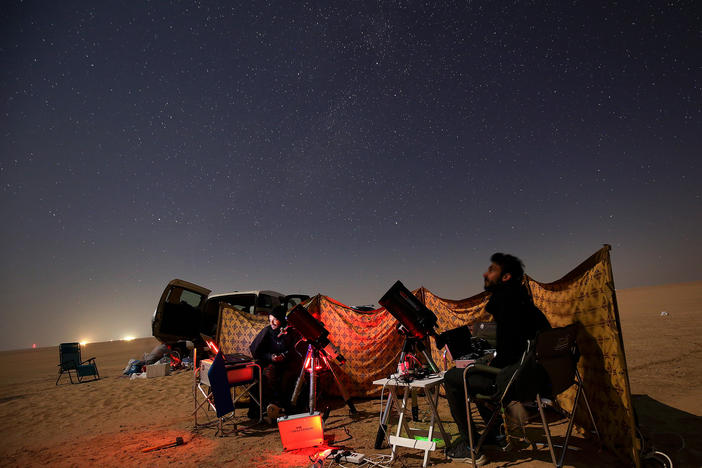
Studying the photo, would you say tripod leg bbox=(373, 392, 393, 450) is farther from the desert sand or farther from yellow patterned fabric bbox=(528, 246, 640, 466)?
yellow patterned fabric bbox=(528, 246, 640, 466)

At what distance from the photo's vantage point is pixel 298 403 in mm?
6125

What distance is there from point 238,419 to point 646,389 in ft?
23.0

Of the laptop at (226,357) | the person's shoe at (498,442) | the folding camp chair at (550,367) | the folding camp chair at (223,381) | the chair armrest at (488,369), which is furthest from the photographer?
the laptop at (226,357)

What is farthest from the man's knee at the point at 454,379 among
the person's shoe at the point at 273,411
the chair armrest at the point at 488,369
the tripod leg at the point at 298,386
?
the person's shoe at the point at 273,411

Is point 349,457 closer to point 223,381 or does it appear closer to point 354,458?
point 354,458

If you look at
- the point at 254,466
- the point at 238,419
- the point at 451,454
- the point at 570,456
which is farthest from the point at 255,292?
the point at 570,456

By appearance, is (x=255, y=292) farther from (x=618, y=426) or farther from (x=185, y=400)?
(x=618, y=426)

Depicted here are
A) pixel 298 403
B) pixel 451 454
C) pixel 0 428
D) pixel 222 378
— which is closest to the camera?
pixel 451 454

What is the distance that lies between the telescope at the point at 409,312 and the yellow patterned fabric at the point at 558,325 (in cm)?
163

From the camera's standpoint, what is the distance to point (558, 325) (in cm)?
434

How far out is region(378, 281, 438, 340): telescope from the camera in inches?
161

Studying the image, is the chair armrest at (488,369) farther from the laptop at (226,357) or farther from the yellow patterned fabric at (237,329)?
the yellow patterned fabric at (237,329)

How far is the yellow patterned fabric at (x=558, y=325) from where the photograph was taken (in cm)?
321

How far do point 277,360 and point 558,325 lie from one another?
441cm
